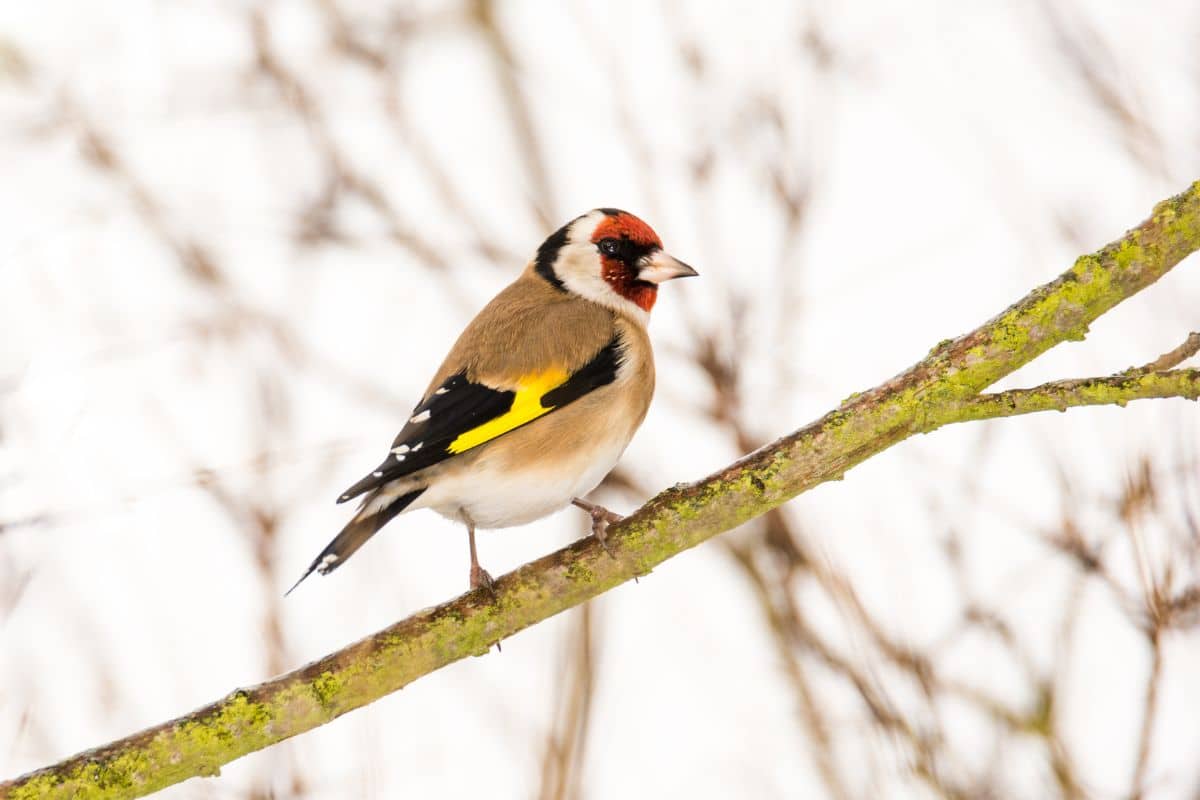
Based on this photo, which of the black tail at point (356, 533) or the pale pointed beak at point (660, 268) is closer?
the black tail at point (356, 533)

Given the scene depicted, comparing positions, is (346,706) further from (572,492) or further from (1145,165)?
(1145,165)

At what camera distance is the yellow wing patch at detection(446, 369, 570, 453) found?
12.5ft

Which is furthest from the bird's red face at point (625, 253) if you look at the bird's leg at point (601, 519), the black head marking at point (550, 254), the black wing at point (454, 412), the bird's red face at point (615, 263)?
the bird's leg at point (601, 519)

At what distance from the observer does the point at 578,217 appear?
5086 millimetres

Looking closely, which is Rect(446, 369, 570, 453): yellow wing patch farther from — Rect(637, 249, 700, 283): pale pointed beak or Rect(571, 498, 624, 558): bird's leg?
Rect(637, 249, 700, 283): pale pointed beak

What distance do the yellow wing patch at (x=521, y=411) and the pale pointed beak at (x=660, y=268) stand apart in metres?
0.80

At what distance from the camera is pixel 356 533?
357 cm

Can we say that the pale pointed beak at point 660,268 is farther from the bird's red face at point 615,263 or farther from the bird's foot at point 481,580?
the bird's foot at point 481,580

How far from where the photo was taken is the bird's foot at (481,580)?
3479 millimetres

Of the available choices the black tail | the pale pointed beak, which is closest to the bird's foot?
the black tail

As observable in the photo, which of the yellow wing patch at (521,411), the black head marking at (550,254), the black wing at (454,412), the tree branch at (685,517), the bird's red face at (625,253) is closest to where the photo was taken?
the tree branch at (685,517)

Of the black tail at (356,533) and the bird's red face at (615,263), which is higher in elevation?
the bird's red face at (615,263)

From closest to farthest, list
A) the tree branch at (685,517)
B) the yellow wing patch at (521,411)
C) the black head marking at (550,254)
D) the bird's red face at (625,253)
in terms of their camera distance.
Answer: the tree branch at (685,517) → the yellow wing patch at (521,411) → the bird's red face at (625,253) → the black head marking at (550,254)

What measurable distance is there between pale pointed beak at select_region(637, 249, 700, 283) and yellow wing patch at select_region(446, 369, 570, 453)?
80cm
